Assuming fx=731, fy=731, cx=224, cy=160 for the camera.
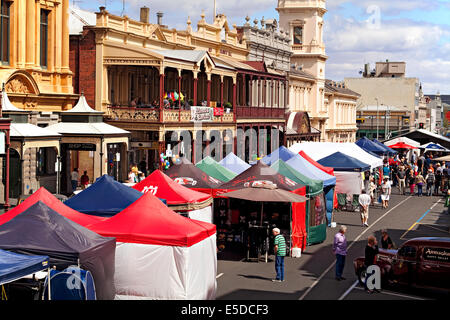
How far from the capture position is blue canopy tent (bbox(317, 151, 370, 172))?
31.6m

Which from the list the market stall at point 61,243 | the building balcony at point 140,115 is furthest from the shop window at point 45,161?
the market stall at point 61,243

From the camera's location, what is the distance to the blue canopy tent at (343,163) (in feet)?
104

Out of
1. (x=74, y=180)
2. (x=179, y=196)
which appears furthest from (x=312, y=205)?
(x=74, y=180)

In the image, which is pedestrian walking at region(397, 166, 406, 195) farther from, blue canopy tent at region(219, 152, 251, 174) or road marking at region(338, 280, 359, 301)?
road marking at region(338, 280, 359, 301)

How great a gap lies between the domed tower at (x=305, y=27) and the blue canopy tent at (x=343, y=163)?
130 ft

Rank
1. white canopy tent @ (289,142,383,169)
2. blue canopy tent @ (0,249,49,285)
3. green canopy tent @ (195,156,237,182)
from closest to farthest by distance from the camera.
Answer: blue canopy tent @ (0,249,49,285)
green canopy tent @ (195,156,237,182)
white canopy tent @ (289,142,383,169)

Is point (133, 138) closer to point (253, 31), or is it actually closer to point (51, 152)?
point (51, 152)

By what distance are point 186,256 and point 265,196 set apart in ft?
22.6

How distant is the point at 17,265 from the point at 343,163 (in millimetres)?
22936

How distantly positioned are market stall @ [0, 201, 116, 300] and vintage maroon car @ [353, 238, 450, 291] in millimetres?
6512

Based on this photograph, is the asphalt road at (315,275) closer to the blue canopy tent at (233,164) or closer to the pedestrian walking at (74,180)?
the blue canopy tent at (233,164)

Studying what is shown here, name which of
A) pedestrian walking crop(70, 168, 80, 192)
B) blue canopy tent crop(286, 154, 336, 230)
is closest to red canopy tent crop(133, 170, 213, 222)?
blue canopy tent crop(286, 154, 336, 230)

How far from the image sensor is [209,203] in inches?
809
